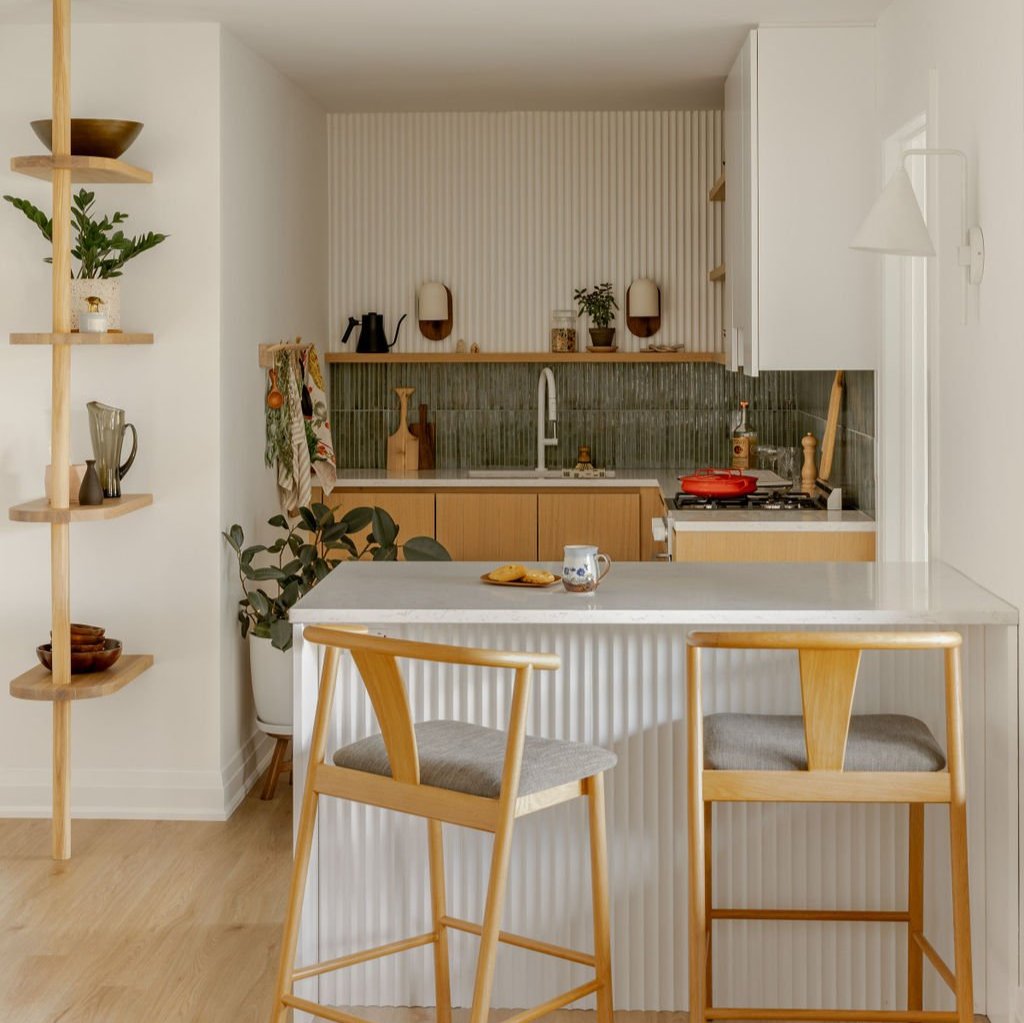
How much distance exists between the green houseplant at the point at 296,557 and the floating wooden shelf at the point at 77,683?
0.41 m

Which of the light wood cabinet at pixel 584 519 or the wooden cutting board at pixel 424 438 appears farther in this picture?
the wooden cutting board at pixel 424 438

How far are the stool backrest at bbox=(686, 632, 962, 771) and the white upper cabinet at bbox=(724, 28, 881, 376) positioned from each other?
2.27m

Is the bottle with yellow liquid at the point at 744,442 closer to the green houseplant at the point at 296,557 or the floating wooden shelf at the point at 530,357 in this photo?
the floating wooden shelf at the point at 530,357

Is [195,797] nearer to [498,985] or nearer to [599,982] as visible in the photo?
[498,985]

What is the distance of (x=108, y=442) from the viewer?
4.21m

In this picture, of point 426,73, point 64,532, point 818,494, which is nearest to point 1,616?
point 64,532

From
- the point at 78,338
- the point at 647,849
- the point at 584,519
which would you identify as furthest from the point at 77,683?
the point at 584,519

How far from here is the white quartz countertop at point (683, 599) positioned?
2768mm

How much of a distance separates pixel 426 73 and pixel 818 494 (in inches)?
84.4

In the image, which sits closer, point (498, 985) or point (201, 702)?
point (498, 985)

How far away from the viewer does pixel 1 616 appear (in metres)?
4.46

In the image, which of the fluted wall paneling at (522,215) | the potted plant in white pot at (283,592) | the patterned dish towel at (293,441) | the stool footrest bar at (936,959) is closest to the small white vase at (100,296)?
the potted plant in white pot at (283,592)

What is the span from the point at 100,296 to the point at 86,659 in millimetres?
1077

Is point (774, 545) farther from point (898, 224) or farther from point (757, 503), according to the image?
point (898, 224)
